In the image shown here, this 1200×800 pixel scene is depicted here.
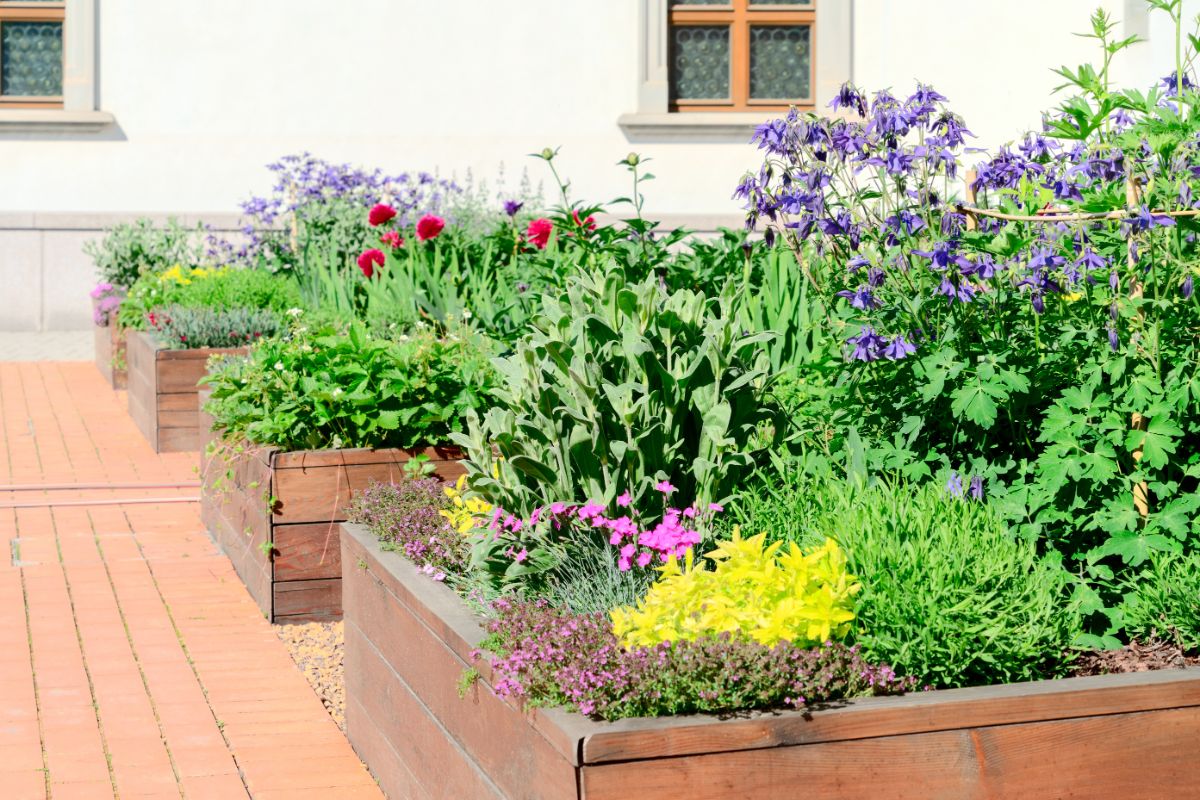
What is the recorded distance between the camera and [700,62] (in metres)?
15.6

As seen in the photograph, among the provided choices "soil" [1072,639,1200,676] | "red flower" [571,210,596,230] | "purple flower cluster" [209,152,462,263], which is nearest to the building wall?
"purple flower cluster" [209,152,462,263]

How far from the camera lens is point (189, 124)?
14.5m

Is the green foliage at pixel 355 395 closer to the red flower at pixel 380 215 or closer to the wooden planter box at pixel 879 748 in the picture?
the wooden planter box at pixel 879 748

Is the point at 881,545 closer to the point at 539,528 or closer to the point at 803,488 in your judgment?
the point at 803,488

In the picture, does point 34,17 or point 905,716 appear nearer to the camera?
point 905,716

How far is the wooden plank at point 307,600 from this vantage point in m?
5.05

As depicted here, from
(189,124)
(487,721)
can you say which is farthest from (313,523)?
(189,124)

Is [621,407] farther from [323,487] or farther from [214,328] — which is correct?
[214,328]

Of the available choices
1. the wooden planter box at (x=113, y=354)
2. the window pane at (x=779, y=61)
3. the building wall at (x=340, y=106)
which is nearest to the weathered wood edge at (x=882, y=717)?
the wooden planter box at (x=113, y=354)

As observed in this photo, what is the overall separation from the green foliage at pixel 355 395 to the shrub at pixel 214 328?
8.94 ft

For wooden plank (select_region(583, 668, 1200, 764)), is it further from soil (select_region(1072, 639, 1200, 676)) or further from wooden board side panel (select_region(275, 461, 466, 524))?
wooden board side panel (select_region(275, 461, 466, 524))

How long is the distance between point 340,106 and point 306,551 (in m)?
10.4

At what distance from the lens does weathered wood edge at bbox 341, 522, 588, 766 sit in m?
2.44

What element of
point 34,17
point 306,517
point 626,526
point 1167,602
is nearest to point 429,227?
point 306,517
